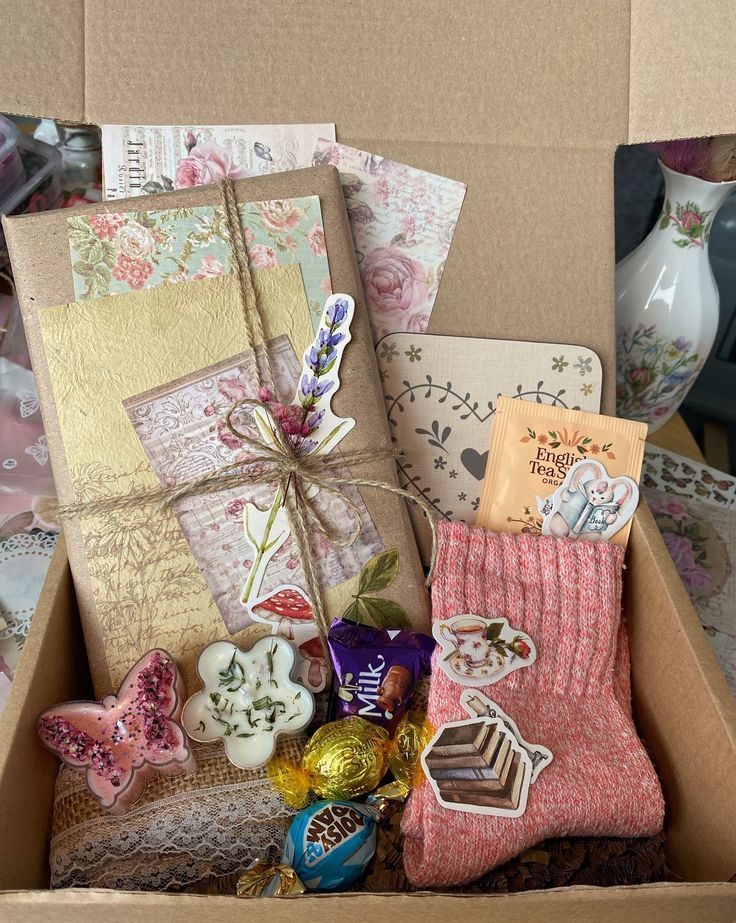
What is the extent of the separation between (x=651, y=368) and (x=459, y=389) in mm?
277

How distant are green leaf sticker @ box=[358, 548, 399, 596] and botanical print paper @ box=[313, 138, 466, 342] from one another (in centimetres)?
23

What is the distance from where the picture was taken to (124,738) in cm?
64

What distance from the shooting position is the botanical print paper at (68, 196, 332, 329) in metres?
0.70

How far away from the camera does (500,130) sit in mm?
783

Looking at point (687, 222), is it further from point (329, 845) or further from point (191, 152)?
point (329, 845)

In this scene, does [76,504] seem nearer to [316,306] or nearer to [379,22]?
[316,306]

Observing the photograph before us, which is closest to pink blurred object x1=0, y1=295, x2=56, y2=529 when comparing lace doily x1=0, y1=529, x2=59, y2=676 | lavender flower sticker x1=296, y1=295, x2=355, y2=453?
lace doily x1=0, y1=529, x2=59, y2=676

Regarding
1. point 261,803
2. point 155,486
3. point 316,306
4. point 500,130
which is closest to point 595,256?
point 500,130

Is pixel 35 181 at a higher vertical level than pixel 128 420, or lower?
higher

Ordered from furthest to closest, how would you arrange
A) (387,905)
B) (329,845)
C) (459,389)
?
1. (459,389)
2. (329,845)
3. (387,905)

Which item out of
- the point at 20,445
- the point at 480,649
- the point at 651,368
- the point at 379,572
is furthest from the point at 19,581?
the point at 651,368

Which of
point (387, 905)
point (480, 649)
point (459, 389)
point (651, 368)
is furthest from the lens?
point (651, 368)

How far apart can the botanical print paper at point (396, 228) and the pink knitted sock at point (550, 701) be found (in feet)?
0.77

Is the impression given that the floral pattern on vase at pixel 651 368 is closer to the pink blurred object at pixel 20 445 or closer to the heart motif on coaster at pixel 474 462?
the heart motif on coaster at pixel 474 462
